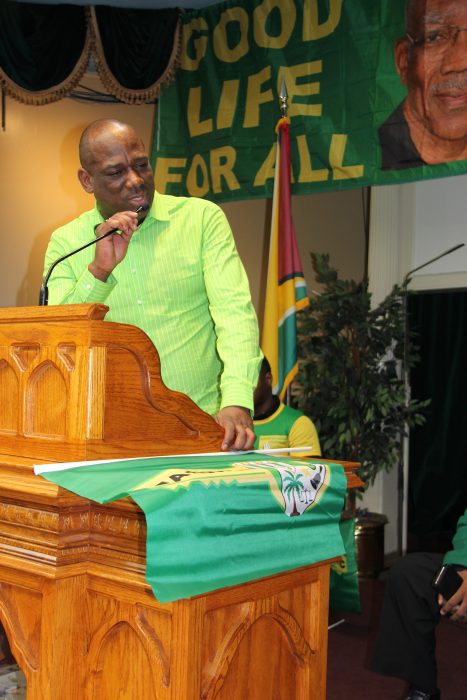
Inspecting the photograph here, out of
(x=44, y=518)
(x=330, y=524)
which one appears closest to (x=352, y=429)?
(x=330, y=524)

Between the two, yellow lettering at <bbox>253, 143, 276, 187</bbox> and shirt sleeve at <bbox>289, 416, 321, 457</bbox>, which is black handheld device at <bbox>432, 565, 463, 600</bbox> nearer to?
shirt sleeve at <bbox>289, 416, 321, 457</bbox>

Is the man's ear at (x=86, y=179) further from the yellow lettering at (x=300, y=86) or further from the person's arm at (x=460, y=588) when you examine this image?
the yellow lettering at (x=300, y=86)

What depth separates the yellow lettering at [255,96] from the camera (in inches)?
200

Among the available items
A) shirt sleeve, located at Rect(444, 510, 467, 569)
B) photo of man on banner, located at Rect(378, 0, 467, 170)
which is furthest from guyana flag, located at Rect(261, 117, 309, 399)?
shirt sleeve, located at Rect(444, 510, 467, 569)

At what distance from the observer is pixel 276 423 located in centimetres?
447

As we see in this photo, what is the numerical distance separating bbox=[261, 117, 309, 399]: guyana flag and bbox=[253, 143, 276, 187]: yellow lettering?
14cm

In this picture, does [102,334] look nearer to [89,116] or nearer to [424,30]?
[424,30]

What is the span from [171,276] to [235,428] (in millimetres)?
397

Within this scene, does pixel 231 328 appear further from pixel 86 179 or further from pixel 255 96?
pixel 255 96

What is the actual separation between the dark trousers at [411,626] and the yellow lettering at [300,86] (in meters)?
2.76

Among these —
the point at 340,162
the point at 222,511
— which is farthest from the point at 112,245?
the point at 340,162

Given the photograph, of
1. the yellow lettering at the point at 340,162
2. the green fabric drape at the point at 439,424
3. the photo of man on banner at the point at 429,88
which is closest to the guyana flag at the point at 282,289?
the yellow lettering at the point at 340,162

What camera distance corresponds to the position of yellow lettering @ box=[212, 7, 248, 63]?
17.2 feet

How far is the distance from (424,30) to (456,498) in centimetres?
396
